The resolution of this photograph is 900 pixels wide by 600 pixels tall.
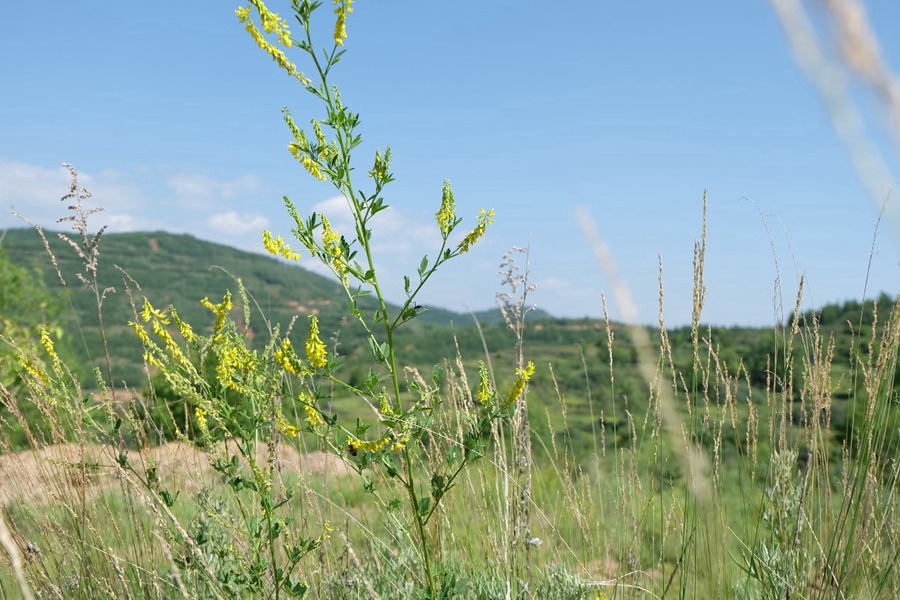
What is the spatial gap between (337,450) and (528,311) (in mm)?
994

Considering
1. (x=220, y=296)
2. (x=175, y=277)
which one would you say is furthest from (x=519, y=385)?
(x=175, y=277)

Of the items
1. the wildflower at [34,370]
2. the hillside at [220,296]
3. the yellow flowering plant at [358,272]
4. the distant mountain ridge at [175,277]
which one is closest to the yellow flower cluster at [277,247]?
the yellow flowering plant at [358,272]

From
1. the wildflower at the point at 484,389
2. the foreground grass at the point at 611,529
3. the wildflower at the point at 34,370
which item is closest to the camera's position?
the wildflower at the point at 484,389

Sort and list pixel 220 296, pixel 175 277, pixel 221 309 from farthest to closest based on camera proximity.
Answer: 1. pixel 175 277
2. pixel 220 296
3. pixel 221 309

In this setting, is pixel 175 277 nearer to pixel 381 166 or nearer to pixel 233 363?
pixel 233 363

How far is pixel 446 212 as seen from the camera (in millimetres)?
1670

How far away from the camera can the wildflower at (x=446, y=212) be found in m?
1.66

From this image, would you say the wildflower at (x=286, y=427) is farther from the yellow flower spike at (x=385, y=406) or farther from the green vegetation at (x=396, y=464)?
the yellow flower spike at (x=385, y=406)

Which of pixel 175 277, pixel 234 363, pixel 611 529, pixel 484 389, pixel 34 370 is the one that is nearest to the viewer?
pixel 484 389

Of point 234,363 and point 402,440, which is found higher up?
point 234,363

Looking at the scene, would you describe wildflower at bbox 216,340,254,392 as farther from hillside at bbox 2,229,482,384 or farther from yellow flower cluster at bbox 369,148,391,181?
hillside at bbox 2,229,482,384

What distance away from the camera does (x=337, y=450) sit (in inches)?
64.1

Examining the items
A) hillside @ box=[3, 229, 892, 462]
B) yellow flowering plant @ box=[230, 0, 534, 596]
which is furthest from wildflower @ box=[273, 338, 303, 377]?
hillside @ box=[3, 229, 892, 462]

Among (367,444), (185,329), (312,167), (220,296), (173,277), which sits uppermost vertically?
(173,277)
